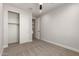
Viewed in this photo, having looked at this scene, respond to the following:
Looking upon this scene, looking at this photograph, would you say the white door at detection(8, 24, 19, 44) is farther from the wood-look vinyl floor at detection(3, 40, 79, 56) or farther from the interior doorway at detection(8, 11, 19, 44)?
the wood-look vinyl floor at detection(3, 40, 79, 56)

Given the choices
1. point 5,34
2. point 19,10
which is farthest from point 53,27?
point 5,34

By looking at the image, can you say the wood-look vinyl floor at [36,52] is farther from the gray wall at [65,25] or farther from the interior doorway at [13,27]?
the interior doorway at [13,27]

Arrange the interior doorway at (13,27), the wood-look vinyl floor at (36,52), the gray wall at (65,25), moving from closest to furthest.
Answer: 1. the wood-look vinyl floor at (36,52)
2. the gray wall at (65,25)
3. the interior doorway at (13,27)

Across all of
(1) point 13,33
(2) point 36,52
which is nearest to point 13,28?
(1) point 13,33

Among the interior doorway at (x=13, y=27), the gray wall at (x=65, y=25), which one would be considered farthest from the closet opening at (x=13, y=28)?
the gray wall at (x=65, y=25)

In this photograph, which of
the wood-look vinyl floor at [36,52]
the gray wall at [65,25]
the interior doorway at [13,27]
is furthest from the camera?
the interior doorway at [13,27]

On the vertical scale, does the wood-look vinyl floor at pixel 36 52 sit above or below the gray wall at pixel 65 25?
below

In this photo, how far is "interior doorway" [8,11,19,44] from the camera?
13.9 feet

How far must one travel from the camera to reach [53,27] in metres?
4.47

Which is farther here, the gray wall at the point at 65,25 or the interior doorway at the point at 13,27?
the interior doorway at the point at 13,27

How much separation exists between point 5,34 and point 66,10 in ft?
12.3

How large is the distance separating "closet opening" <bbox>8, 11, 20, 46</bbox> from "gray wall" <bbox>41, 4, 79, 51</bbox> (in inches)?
100

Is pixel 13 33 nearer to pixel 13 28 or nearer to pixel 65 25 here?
pixel 13 28

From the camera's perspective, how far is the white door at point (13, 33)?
4246 mm
